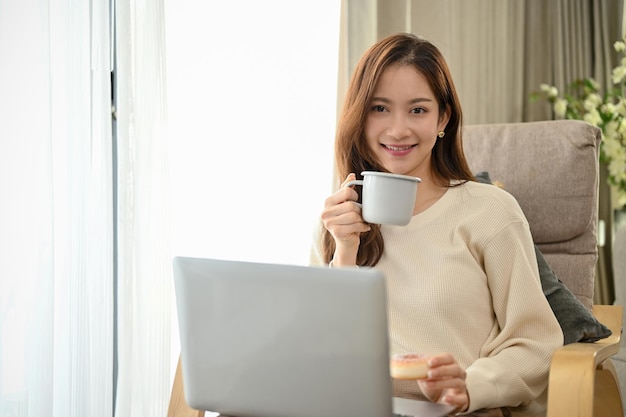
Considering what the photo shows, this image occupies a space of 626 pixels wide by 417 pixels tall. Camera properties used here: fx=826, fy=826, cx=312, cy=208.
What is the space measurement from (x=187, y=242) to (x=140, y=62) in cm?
50

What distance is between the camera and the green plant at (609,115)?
334 cm

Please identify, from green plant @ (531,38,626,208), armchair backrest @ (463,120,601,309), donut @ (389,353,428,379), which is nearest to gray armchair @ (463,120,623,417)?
armchair backrest @ (463,120,601,309)

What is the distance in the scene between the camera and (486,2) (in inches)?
137

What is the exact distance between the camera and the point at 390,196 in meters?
1.38

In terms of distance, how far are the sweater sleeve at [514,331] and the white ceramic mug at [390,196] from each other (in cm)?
31

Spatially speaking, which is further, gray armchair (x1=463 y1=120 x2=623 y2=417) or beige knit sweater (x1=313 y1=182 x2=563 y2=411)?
gray armchair (x1=463 y1=120 x2=623 y2=417)

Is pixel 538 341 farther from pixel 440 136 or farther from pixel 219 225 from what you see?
pixel 219 225

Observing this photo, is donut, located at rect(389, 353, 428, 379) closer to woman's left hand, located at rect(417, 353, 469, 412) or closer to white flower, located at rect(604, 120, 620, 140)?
woman's left hand, located at rect(417, 353, 469, 412)

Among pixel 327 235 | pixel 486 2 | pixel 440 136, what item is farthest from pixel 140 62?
pixel 486 2

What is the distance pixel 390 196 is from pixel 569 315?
0.56m

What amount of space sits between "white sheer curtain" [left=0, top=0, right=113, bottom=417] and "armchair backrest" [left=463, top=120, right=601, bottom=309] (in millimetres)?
1057

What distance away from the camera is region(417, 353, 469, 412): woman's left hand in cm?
125

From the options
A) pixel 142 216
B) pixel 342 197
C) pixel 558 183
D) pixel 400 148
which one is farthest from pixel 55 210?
pixel 558 183

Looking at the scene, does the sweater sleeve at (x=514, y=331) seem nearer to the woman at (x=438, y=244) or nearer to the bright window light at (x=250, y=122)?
the woman at (x=438, y=244)
